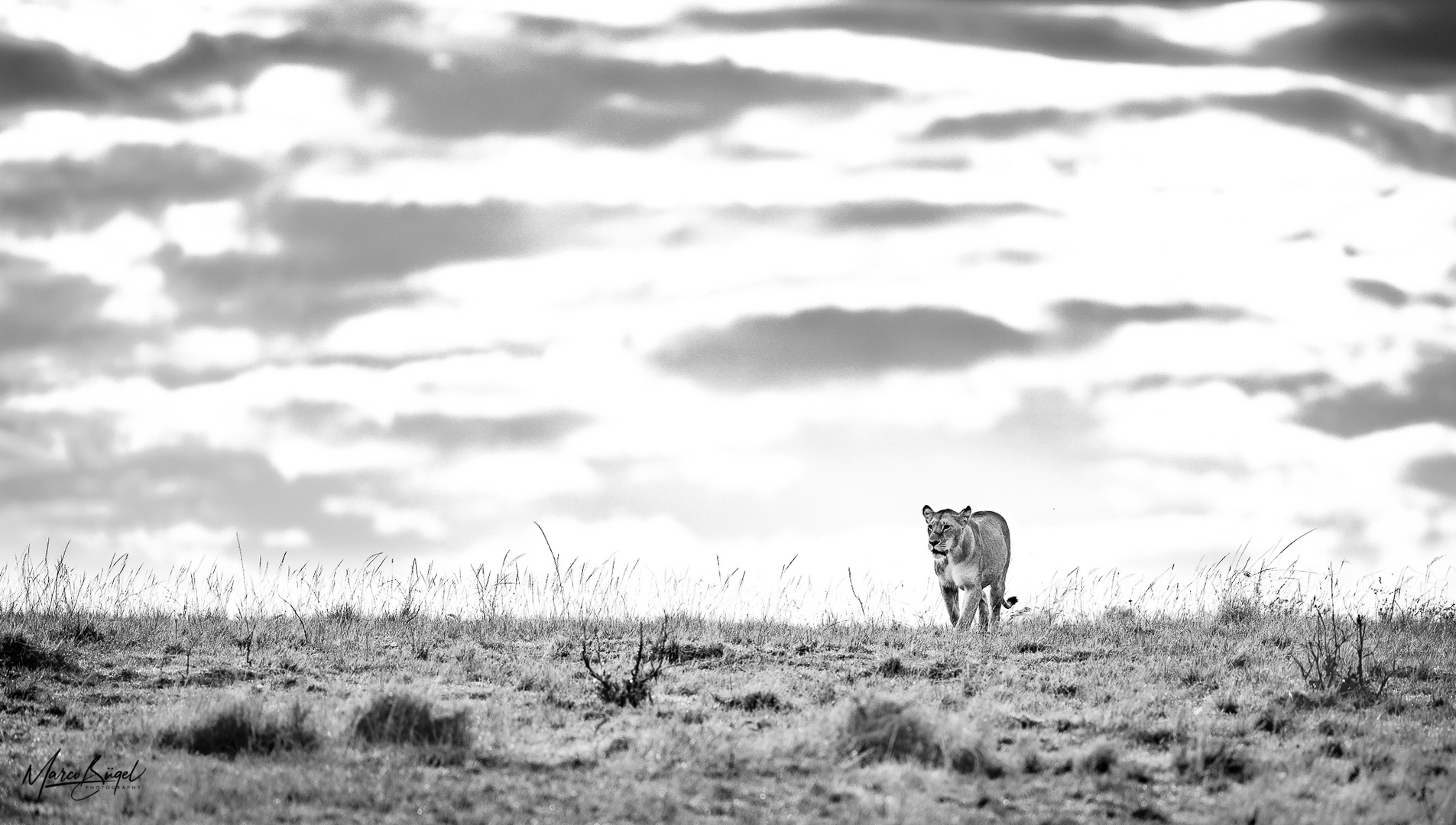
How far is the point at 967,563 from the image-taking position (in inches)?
815

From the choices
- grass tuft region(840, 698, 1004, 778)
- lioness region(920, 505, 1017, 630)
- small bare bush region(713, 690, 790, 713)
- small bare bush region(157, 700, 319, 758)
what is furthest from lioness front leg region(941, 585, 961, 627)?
small bare bush region(157, 700, 319, 758)

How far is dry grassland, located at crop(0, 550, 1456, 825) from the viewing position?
425 inches

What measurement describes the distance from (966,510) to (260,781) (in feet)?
42.2

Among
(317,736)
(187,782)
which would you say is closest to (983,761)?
(317,736)

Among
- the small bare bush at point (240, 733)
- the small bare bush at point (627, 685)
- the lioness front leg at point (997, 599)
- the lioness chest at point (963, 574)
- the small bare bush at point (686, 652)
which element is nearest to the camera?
the small bare bush at point (240, 733)

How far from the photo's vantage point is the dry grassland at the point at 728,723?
10797 mm

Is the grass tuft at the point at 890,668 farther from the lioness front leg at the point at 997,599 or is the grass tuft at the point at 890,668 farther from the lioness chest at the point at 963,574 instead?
the lioness front leg at the point at 997,599

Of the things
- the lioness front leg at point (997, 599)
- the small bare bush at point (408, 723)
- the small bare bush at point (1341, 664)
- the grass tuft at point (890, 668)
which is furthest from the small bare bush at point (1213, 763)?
the lioness front leg at point (997, 599)

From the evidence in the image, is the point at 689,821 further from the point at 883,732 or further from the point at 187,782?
the point at 187,782

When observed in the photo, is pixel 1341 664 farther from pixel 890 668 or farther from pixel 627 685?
pixel 627 685
